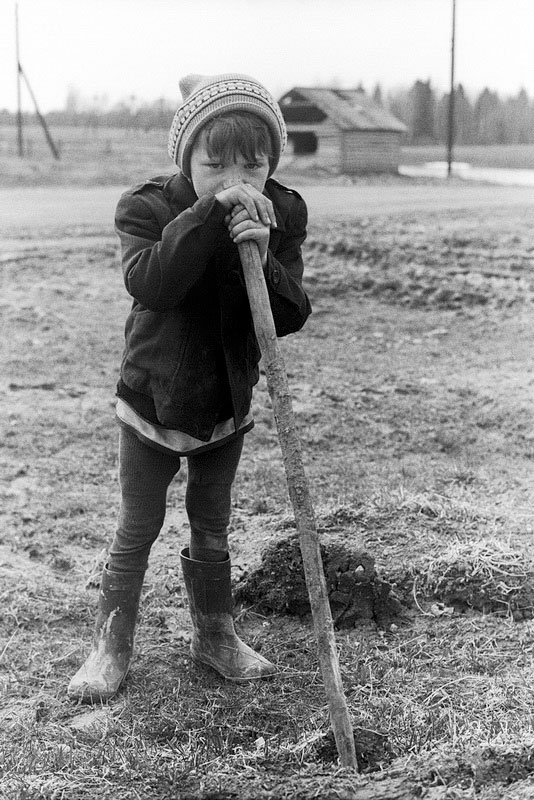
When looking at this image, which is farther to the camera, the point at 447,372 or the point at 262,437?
the point at 447,372

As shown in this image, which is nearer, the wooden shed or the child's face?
the child's face

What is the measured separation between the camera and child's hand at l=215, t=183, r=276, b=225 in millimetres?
2305

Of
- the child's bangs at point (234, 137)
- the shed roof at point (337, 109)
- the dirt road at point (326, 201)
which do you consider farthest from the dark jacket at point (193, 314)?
the shed roof at point (337, 109)

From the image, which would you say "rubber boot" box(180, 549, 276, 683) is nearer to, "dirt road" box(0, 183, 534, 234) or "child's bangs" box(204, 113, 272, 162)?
"child's bangs" box(204, 113, 272, 162)

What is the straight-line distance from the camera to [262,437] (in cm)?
551

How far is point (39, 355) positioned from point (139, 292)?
16.4 feet

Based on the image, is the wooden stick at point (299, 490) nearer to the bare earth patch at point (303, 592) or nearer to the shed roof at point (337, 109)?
the bare earth patch at point (303, 592)

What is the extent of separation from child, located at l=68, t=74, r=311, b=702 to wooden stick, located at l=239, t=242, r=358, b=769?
13 cm

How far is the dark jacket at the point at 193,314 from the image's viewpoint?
8.15 feet

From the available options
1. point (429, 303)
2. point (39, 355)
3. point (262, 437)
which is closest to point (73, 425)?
point (262, 437)

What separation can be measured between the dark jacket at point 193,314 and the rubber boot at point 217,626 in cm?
56

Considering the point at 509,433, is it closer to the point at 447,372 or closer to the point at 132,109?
the point at 447,372

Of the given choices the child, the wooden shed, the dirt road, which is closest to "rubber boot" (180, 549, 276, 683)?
the child

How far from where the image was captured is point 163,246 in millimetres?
2354
